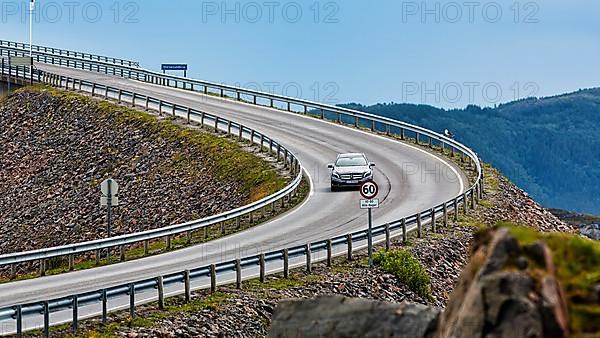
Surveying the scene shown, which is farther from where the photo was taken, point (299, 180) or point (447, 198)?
point (299, 180)

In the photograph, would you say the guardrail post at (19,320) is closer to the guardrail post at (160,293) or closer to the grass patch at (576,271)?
the guardrail post at (160,293)

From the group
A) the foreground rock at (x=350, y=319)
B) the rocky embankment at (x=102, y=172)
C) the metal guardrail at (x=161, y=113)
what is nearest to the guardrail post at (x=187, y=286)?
the metal guardrail at (x=161, y=113)

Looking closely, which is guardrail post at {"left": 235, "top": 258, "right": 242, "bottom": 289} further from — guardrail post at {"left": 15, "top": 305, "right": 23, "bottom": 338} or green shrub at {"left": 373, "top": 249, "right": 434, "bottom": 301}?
guardrail post at {"left": 15, "top": 305, "right": 23, "bottom": 338}

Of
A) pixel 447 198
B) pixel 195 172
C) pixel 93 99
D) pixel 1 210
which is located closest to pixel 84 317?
pixel 447 198

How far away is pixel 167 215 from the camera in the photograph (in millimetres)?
47406

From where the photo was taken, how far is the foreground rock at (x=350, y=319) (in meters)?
11.1

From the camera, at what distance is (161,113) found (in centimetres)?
6512

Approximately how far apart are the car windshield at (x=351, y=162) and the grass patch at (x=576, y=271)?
36476 mm

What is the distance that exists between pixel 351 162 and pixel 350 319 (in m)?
35.4

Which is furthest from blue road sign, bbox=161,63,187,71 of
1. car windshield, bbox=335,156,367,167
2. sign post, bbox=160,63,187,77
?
car windshield, bbox=335,156,367,167

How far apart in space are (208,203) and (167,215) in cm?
168

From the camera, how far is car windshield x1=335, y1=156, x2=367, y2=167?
153 feet

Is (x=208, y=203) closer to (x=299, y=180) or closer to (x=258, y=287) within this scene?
(x=299, y=180)

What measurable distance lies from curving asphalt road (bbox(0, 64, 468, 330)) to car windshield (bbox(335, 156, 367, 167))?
41.0 inches
